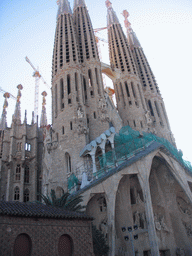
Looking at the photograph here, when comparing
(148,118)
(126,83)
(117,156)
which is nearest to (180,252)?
(117,156)

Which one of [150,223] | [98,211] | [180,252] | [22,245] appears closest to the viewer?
[22,245]

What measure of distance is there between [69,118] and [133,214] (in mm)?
12612

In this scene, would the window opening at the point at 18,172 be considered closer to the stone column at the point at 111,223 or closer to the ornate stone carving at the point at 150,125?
the ornate stone carving at the point at 150,125

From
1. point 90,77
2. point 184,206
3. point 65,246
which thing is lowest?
point 65,246

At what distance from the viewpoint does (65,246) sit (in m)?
14.6

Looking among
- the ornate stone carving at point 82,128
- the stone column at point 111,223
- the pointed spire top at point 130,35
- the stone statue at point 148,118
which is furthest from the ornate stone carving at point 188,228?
the pointed spire top at point 130,35

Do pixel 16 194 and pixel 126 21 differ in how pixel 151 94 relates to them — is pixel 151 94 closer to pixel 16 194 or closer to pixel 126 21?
pixel 126 21

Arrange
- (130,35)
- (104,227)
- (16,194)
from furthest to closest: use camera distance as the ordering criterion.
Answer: (130,35)
(16,194)
(104,227)

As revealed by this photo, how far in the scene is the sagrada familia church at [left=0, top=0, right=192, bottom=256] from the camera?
71.7 ft

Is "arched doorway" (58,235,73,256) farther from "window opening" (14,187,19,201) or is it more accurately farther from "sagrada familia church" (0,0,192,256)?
"window opening" (14,187,19,201)

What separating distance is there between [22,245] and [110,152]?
1265cm

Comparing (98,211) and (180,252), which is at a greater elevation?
(98,211)

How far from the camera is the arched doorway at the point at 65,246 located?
14.3 metres

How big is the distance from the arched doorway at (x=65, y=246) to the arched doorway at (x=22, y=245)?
71.3 inches
